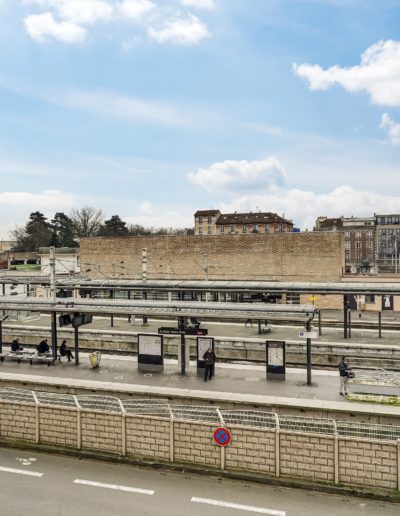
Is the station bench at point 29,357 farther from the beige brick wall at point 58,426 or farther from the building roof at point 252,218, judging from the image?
the building roof at point 252,218

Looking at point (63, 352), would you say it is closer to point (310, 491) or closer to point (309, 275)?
point (310, 491)

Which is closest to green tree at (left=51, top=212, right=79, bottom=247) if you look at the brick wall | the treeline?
the treeline

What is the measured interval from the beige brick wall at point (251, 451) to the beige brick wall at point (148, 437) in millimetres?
1364

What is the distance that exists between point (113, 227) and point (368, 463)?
86.8 metres

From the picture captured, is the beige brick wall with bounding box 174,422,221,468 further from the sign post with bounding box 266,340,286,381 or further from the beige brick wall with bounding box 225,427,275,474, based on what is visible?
the sign post with bounding box 266,340,286,381

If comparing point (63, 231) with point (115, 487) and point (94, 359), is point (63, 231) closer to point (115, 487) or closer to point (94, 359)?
point (94, 359)

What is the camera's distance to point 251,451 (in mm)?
9836

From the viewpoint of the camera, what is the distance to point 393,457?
8992 millimetres

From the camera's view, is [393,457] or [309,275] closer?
[393,457]

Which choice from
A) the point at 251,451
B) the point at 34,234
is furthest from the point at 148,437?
the point at 34,234

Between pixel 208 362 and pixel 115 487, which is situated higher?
pixel 208 362

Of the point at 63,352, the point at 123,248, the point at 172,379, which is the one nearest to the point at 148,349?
the point at 172,379

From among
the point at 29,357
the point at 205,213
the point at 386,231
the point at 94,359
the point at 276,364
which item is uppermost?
the point at 205,213

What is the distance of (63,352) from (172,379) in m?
4.98
